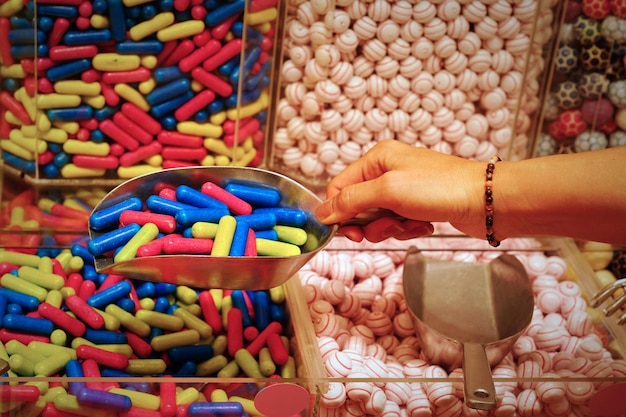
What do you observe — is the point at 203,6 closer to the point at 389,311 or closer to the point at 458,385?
the point at 389,311

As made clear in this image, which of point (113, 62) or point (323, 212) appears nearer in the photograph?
point (323, 212)

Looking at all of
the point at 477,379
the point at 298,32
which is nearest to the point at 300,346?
the point at 477,379

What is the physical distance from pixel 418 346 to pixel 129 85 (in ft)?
3.18

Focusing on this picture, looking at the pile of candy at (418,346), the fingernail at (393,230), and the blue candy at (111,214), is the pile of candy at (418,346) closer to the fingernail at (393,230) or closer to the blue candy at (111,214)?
the fingernail at (393,230)

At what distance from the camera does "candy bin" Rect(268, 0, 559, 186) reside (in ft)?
6.40

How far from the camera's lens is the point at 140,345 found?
1622 millimetres

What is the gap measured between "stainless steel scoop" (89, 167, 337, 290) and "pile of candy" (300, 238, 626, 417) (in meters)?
0.23

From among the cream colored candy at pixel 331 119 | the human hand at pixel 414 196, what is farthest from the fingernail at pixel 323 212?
the cream colored candy at pixel 331 119

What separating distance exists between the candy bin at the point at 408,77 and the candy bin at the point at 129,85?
0.37 ft

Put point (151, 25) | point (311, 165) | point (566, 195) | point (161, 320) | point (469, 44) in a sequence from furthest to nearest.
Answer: point (311, 165)
point (469, 44)
point (151, 25)
point (161, 320)
point (566, 195)

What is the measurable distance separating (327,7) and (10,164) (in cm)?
95

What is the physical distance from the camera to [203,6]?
1891 mm

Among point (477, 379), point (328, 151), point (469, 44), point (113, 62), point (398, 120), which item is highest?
point (469, 44)

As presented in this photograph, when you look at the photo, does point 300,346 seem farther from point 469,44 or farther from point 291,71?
point 469,44
